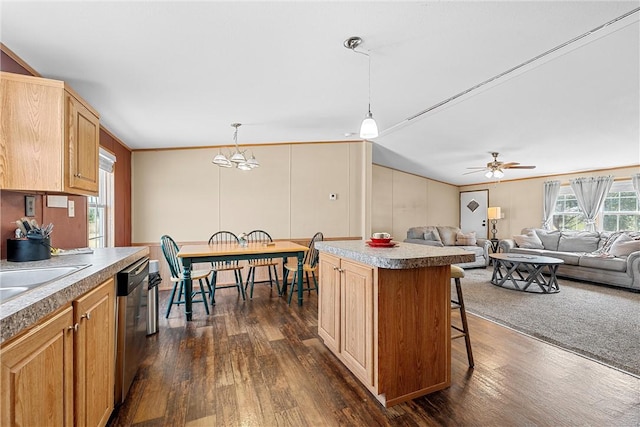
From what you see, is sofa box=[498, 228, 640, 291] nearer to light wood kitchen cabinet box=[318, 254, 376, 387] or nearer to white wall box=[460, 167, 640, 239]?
white wall box=[460, 167, 640, 239]

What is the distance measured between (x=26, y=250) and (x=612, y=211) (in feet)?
28.0

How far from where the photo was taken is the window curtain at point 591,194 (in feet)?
18.8

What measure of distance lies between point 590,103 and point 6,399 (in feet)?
16.4

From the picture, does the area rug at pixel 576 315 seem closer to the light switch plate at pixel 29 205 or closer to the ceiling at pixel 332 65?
the ceiling at pixel 332 65

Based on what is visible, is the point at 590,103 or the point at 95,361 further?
the point at 590,103

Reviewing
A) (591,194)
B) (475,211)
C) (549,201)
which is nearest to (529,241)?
(549,201)

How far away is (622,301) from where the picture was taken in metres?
3.86

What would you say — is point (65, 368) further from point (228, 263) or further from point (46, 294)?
point (228, 263)

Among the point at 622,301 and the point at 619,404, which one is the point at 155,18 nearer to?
the point at 619,404

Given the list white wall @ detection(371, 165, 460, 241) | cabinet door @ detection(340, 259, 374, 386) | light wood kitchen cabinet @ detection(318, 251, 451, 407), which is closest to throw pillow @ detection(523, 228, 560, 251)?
white wall @ detection(371, 165, 460, 241)

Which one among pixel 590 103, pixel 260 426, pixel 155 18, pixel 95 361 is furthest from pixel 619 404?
pixel 155 18

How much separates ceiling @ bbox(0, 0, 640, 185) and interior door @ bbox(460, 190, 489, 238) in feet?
12.0

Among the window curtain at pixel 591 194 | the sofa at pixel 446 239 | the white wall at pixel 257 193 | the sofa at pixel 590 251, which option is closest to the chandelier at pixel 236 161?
the white wall at pixel 257 193

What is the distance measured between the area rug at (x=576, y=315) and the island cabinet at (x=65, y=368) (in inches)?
133
